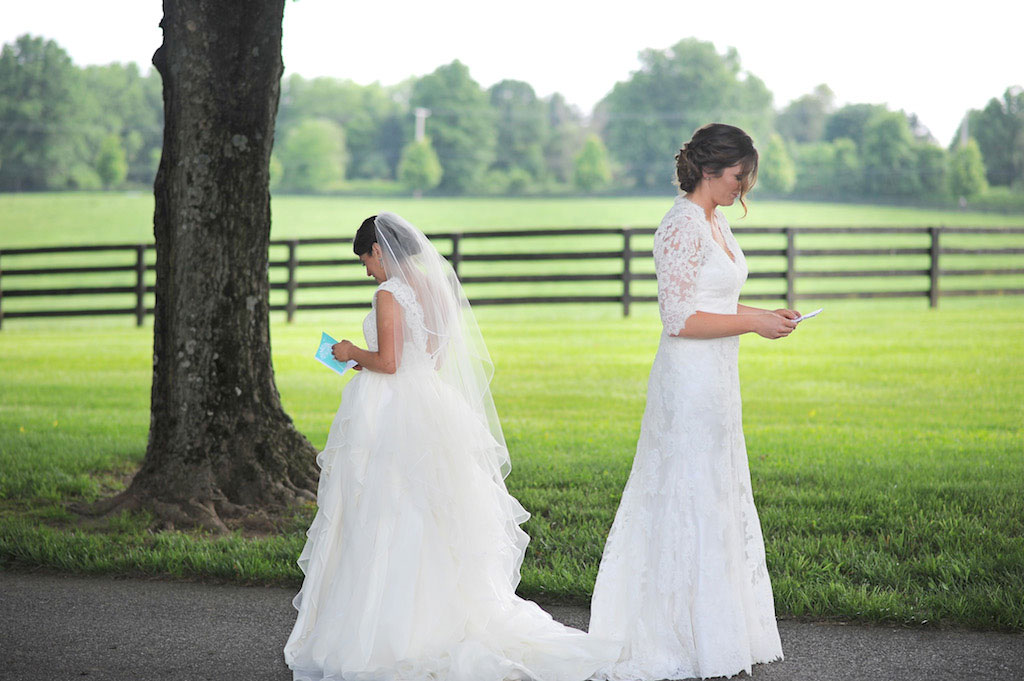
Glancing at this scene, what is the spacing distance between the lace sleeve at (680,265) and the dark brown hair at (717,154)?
18 cm

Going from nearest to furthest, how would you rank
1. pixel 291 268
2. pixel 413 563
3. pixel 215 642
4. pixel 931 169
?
pixel 413 563
pixel 215 642
pixel 291 268
pixel 931 169

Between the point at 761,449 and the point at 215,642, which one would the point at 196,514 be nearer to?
the point at 215,642

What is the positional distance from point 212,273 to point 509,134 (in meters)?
59.4

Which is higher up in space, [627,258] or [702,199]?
[702,199]

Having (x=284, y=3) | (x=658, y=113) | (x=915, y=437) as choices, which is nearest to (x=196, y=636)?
(x=284, y=3)

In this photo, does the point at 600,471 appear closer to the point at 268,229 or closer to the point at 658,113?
the point at 268,229

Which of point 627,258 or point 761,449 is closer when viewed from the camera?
point 761,449

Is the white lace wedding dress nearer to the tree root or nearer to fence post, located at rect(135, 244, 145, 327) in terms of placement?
the tree root

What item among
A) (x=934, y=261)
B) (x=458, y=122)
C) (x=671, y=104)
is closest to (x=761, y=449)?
(x=934, y=261)

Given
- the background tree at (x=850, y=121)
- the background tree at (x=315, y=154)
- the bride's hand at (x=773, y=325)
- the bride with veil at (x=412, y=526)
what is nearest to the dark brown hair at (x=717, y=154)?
the bride's hand at (x=773, y=325)

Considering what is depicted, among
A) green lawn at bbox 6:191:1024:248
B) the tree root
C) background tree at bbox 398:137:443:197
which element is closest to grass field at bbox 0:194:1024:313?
green lawn at bbox 6:191:1024:248

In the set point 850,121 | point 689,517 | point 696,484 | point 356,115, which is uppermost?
point 850,121

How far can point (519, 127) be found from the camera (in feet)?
210

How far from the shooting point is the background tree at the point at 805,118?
61531 millimetres
